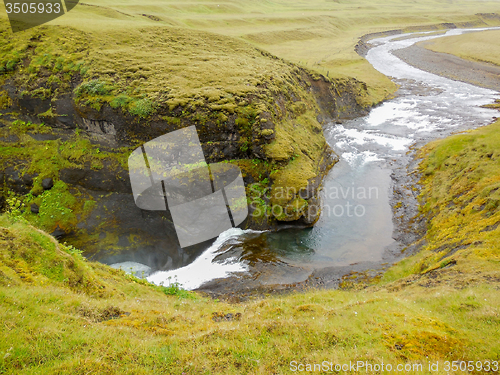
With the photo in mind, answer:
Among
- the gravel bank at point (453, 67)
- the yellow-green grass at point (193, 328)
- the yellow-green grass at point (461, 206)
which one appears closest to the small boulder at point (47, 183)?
the yellow-green grass at point (193, 328)

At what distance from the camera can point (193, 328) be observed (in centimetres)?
941

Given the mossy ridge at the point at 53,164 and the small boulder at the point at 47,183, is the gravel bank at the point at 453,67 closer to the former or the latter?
the mossy ridge at the point at 53,164

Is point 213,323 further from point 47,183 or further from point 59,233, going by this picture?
point 47,183

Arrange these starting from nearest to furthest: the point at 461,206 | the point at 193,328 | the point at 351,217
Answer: the point at 193,328, the point at 461,206, the point at 351,217

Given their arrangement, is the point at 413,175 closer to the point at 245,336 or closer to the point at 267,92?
the point at 267,92

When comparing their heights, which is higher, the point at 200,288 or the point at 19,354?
the point at 19,354

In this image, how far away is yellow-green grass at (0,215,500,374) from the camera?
707cm

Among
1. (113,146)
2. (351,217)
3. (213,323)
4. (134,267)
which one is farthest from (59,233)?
(351,217)

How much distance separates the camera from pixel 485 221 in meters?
17.2

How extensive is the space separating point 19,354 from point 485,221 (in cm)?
2197

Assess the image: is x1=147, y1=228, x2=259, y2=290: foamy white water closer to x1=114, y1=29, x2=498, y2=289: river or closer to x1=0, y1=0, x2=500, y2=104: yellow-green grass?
x1=114, y1=29, x2=498, y2=289: river

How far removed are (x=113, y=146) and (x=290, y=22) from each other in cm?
8726

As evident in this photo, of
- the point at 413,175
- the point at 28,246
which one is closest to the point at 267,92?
the point at 413,175

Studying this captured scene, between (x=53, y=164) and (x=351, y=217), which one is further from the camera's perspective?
(x=53, y=164)
